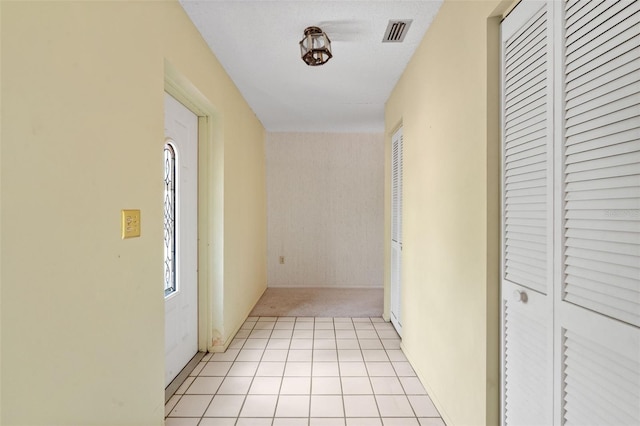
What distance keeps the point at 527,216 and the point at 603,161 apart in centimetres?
35

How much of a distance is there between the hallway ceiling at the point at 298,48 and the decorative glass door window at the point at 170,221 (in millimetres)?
898

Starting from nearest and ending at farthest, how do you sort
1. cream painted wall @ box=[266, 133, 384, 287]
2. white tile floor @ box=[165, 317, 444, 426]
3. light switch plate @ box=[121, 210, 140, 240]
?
light switch plate @ box=[121, 210, 140, 240] → white tile floor @ box=[165, 317, 444, 426] → cream painted wall @ box=[266, 133, 384, 287]

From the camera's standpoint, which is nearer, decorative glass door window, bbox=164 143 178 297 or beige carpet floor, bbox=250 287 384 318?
decorative glass door window, bbox=164 143 178 297

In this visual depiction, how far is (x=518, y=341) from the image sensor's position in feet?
3.87

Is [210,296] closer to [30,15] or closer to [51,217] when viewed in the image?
[51,217]

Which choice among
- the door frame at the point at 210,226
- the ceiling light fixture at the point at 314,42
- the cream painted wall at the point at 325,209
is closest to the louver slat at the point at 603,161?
the ceiling light fixture at the point at 314,42

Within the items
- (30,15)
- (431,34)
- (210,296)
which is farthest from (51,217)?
(431,34)

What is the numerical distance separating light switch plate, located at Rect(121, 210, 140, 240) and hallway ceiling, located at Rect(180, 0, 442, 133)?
1.30m

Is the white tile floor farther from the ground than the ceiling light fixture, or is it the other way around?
the ceiling light fixture

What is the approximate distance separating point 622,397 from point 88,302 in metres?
1.64

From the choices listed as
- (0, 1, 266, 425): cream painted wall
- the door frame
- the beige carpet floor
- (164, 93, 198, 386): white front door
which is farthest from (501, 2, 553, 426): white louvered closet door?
the beige carpet floor

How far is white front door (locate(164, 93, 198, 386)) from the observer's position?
2.11 meters

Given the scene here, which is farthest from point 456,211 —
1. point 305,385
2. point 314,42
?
point 305,385

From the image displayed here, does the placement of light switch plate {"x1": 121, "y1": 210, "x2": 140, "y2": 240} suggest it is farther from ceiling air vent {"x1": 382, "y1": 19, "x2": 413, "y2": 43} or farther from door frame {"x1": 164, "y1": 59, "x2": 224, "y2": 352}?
ceiling air vent {"x1": 382, "y1": 19, "x2": 413, "y2": 43}
